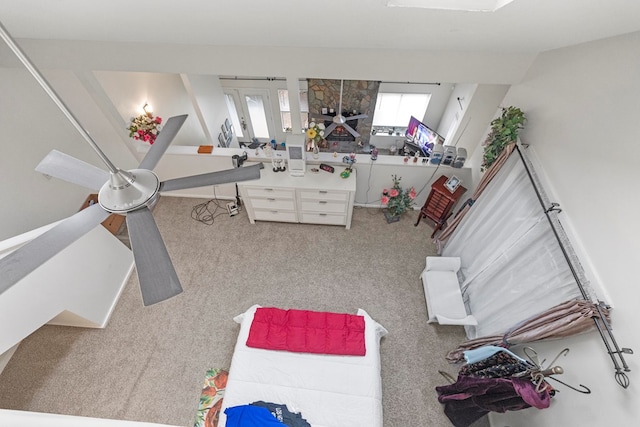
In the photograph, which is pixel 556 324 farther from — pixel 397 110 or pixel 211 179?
pixel 397 110

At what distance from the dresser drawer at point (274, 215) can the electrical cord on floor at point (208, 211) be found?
44 centimetres

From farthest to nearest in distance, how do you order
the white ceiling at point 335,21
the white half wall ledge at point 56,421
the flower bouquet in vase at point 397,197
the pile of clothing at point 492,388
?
the flower bouquet in vase at point 397,197, the pile of clothing at point 492,388, the white half wall ledge at point 56,421, the white ceiling at point 335,21

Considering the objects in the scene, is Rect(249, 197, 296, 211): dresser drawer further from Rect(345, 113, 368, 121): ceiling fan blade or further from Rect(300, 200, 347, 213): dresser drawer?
Rect(345, 113, 368, 121): ceiling fan blade

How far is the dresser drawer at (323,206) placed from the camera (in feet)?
11.6

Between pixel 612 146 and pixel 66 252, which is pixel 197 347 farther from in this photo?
pixel 612 146

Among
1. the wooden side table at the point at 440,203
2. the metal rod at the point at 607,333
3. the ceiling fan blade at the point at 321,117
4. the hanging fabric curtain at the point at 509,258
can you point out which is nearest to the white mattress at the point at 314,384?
the hanging fabric curtain at the point at 509,258

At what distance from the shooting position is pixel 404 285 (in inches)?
133

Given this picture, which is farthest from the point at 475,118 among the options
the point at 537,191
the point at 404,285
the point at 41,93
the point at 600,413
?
the point at 41,93

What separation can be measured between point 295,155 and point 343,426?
2554mm

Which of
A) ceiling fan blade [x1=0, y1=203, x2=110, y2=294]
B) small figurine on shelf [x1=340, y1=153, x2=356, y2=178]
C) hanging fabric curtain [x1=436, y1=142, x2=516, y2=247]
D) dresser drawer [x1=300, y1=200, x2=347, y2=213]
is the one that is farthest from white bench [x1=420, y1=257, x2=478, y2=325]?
ceiling fan blade [x1=0, y1=203, x2=110, y2=294]

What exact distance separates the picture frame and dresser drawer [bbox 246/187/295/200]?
5.96 feet

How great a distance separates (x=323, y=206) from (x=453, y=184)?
1535mm

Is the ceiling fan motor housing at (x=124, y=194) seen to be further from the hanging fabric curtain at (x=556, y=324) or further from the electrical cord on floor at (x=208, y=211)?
the electrical cord on floor at (x=208, y=211)

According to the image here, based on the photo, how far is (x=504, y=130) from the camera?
2.47 meters
